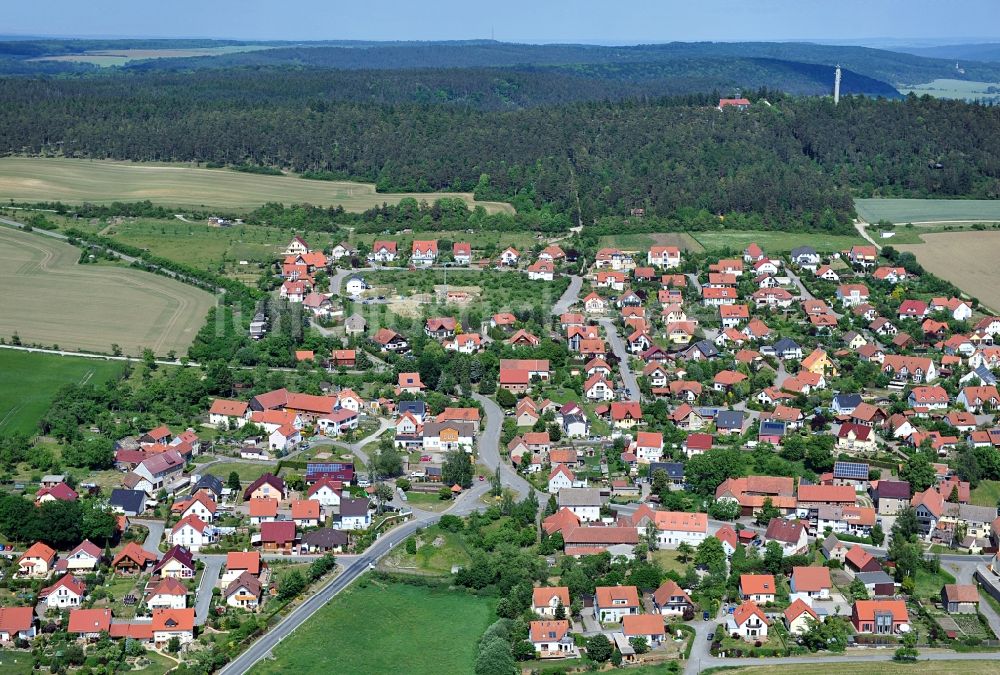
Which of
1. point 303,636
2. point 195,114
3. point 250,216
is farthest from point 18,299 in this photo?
point 195,114

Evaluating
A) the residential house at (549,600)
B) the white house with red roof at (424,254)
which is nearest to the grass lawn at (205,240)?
the white house with red roof at (424,254)

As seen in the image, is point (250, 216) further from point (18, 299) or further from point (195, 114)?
point (195, 114)

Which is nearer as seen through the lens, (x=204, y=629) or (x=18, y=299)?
(x=204, y=629)

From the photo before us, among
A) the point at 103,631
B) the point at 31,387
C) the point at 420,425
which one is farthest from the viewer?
the point at 31,387

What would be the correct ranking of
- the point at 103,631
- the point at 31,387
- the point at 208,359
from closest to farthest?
1. the point at 103,631
2. the point at 31,387
3. the point at 208,359

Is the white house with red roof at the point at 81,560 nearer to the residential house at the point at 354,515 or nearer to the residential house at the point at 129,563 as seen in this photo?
the residential house at the point at 129,563

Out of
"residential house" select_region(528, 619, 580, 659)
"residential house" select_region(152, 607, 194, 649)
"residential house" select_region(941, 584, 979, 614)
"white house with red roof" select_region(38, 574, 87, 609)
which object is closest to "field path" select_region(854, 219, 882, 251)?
"residential house" select_region(941, 584, 979, 614)

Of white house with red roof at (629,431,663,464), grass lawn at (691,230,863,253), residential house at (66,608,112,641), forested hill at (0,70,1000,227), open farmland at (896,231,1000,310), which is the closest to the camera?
residential house at (66,608,112,641)

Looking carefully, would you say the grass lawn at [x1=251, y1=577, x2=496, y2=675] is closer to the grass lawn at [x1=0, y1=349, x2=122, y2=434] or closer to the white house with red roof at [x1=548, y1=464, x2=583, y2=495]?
the white house with red roof at [x1=548, y1=464, x2=583, y2=495]
